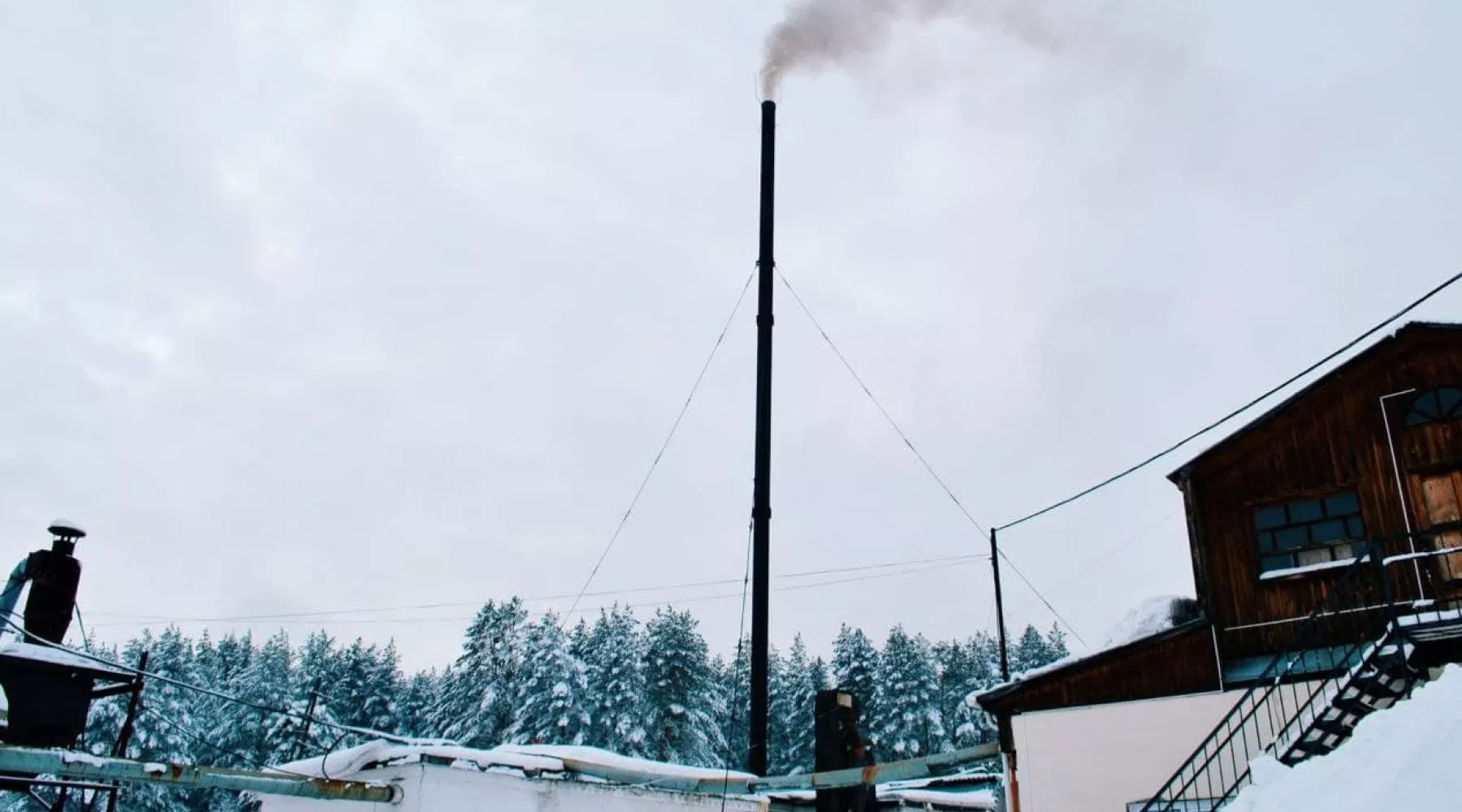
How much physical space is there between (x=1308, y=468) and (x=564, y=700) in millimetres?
43356

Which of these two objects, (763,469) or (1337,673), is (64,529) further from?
(1337,673)

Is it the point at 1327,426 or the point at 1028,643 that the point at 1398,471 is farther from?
the point at 1028,643

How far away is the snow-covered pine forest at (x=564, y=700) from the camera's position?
5272 cm

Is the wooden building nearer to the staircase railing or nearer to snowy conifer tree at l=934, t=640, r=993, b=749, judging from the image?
the staircase railing

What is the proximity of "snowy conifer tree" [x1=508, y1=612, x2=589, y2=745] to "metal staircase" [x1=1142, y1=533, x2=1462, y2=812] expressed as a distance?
135ft

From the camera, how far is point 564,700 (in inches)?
2030

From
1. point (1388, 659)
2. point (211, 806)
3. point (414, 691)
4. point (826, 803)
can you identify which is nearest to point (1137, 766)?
point (1388, 659)

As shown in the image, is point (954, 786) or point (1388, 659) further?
point (954, 786)

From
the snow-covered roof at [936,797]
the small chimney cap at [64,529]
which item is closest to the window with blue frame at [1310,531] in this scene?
the snow-covered roof at [936,797]

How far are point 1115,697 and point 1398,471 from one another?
559 cm

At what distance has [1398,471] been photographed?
14594mm

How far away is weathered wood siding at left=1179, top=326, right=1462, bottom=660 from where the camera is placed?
1456cm

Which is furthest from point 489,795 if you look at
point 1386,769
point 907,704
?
point 907,704

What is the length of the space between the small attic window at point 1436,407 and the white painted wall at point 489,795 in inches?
519
